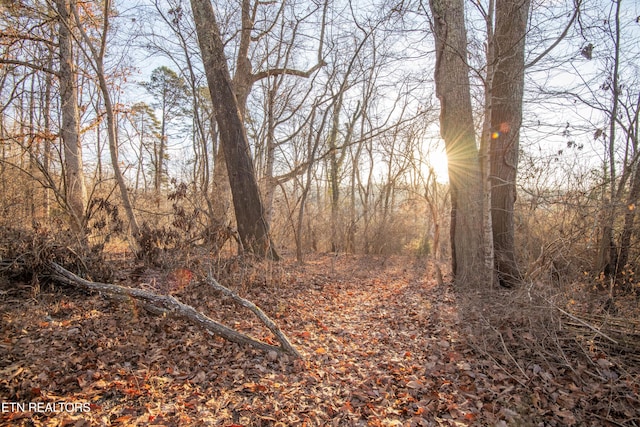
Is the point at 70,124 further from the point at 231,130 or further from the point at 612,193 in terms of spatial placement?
the point at 612,193

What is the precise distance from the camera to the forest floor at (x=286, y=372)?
2.39m

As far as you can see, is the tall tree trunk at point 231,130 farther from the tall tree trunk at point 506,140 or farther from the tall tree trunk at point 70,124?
the tall tree trunk at point 506,140

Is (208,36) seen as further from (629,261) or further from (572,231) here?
(629,261)

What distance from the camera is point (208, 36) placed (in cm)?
647

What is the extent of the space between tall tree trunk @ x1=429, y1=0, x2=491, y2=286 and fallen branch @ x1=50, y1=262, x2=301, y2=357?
4057 mm

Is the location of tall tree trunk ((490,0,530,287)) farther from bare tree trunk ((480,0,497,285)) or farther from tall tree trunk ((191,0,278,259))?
tall tree trunk ((191,0,278,259))

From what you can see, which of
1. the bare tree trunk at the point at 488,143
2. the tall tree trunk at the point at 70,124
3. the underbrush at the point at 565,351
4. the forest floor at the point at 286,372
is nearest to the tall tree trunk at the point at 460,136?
the bare tree trunk at the point at 488,143

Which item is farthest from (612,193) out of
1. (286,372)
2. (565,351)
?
(286,372)

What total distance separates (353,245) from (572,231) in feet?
26.1

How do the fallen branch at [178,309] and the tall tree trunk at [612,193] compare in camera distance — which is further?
the tall tree trunk at [612,193]

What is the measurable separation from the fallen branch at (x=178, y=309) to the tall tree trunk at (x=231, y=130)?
2837 mm

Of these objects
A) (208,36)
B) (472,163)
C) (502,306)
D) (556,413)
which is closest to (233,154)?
(208,36)

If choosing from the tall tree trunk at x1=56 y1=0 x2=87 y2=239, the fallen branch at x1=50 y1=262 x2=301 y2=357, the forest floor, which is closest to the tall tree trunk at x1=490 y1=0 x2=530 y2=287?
the forest floor

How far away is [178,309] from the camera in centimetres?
356
